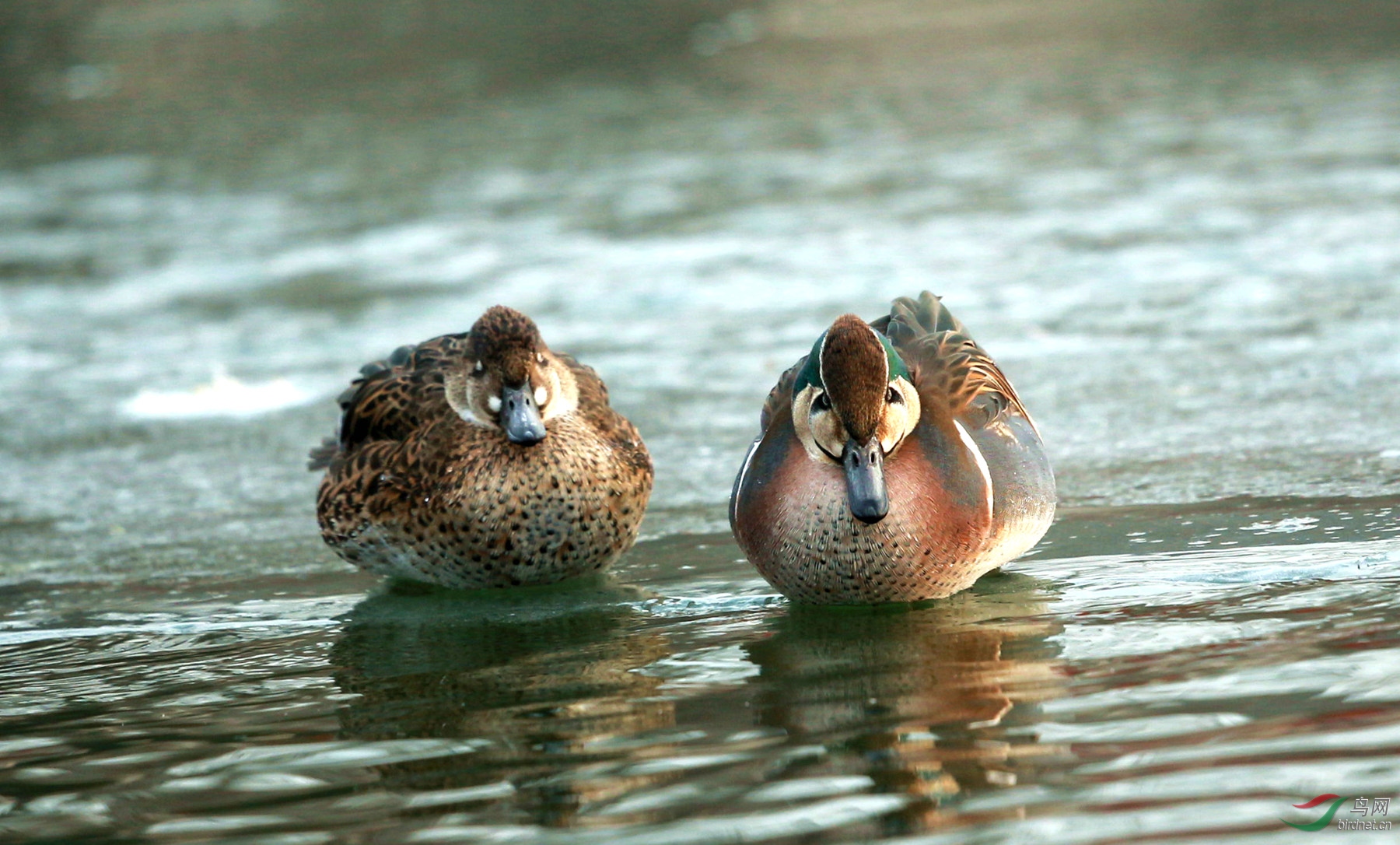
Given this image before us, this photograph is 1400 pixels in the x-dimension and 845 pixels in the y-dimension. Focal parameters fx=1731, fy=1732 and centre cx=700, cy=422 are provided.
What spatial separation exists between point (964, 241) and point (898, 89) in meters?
6.65

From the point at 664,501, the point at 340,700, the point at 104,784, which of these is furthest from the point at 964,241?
the point at 104,784

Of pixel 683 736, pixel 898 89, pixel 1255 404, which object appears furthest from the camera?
pixel 898 89

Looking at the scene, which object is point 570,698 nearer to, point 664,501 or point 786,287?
point 664,501

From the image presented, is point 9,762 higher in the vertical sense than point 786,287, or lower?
lower

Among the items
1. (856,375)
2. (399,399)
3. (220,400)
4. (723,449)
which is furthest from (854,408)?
(220,400)

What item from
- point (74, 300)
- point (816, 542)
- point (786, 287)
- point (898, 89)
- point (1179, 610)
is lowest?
point (1179, 610)

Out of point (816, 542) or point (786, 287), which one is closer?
point (816, 542)

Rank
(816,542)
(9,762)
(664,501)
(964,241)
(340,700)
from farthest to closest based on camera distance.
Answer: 1. (964,241)
2. (664,501)
3. (816,542)
4. (340,700)
5. (9,762)

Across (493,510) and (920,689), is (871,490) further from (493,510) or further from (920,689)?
(493,510)

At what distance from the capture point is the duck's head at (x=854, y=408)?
13.4 ft

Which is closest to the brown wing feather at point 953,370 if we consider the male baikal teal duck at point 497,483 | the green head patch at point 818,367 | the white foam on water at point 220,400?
the green head patch at point 818,367

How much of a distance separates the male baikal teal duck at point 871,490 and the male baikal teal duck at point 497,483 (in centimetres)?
57

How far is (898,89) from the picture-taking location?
52.5 ft

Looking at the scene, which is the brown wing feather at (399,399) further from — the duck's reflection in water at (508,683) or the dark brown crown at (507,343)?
the duck's reflection in water at (508,683)
